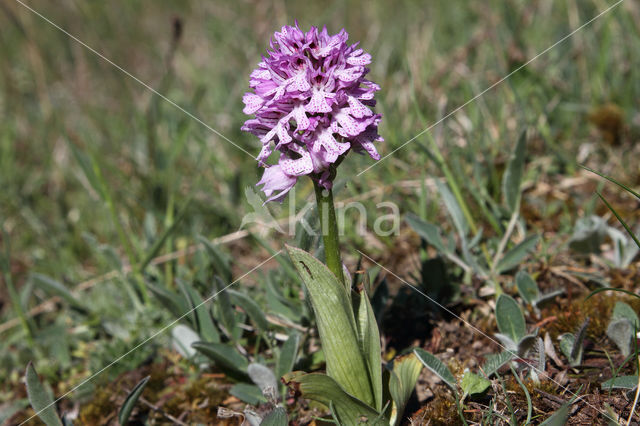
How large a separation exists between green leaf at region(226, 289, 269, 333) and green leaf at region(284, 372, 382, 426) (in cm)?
53

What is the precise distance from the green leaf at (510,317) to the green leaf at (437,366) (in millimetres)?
365

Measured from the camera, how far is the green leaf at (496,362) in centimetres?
208

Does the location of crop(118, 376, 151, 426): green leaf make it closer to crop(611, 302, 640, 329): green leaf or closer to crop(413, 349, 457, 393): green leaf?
crop(413, 349, 457, 393): green leaf

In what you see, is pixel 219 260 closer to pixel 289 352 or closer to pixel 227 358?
pixel 227 358

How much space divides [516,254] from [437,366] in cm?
87

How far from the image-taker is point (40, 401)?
2.24 meters

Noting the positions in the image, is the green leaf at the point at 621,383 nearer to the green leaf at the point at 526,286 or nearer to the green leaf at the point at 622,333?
the green leaf at the point at 622,333

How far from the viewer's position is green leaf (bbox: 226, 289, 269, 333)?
2.47 meters

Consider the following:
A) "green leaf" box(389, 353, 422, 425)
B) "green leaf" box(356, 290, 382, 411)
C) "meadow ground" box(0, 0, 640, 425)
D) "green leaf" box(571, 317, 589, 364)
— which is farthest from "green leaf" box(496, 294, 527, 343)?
"green leaf" box(356, 290, 382, 411)

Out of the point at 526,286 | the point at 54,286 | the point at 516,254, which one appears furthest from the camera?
the point at 54,286

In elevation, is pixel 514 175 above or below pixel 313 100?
below

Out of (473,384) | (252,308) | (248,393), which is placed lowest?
(473,384)

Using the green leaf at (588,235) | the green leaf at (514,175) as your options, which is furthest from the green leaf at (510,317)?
the green leaf at (514,175)

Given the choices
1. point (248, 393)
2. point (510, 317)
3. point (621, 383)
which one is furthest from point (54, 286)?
point (621, 383)
